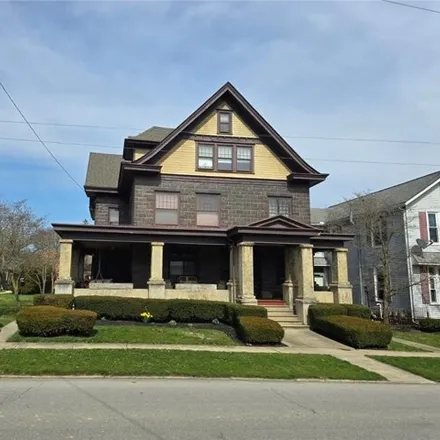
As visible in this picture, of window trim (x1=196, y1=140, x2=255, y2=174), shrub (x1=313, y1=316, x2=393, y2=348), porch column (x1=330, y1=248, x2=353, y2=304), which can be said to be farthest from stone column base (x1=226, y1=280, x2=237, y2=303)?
window trim (x1=196, y1=140, x2=255, y2=174)

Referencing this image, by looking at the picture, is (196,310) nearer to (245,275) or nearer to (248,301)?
(248,301)

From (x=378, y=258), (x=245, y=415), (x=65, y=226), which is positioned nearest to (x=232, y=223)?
Result: (x=65, y=226)

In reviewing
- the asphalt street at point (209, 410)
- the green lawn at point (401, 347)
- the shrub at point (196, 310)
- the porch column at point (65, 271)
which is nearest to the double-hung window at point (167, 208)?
the porch column at point (65, 271)

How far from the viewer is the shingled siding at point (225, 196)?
24469mm

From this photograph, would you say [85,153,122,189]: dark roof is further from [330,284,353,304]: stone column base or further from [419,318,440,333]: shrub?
[419,318,440,333]: shrub

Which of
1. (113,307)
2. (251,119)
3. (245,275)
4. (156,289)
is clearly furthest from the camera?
(251,119)

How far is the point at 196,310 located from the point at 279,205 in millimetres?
8687

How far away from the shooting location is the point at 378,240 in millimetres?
30031

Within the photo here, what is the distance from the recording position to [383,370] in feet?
42.4

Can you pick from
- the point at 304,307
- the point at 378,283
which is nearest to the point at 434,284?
the point at 378,283

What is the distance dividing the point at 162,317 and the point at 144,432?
14.0 m

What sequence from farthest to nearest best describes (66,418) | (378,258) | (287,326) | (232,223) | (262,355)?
(378,258)
(232,223)
(287,326)
(262,355)
(66,418)

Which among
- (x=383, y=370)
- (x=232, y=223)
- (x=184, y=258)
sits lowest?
(x=383, y=370)

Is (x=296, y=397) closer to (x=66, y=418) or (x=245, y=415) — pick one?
(x=245, y=415)
